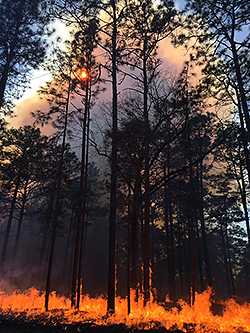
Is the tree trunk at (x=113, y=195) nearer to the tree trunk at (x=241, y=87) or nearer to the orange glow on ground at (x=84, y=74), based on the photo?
the orange glow on ground at (x=84, y=74)

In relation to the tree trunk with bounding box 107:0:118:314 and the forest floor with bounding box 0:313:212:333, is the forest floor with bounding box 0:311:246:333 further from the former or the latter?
the tree trunk with bounding box 107:0:118:314

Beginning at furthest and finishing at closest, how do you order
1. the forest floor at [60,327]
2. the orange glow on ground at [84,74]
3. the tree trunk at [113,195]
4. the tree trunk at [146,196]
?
the orange glow on ground at [84,74] < the tree trunk at [146,196] < the tree trunk at [113,195] < the forest floor at [60,327]

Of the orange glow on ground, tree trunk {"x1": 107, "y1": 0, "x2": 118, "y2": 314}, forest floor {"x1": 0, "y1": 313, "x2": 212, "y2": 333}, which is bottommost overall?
forest floor {"x1": 0, "y1": 313, "x2": 212, "y2": 333}

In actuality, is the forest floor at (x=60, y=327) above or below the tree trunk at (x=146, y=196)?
below

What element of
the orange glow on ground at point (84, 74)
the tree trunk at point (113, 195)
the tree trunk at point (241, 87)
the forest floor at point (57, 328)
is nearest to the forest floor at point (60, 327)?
the forest floor at point (57, 328)

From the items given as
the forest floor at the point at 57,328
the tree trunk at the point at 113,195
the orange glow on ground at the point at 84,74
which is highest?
the orange glow on ground at the point at 84,74

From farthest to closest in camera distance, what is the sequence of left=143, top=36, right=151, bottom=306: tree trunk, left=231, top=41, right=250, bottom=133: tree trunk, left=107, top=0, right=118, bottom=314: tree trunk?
left=143, top=36, right=151, bottom=306: tree trunk < left=107, top=0, right=118, bottom=314: tree trunk < left=231, top=41, right=250, bottom=133: tree trunk

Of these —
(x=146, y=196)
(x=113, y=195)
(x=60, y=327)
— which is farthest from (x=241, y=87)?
(x=60, y=327)

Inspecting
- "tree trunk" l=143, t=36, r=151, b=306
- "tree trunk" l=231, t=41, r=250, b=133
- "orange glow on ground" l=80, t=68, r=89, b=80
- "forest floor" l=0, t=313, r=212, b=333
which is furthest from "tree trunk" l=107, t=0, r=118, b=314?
"tree trunk" l=231, t=41, r=250, b=133

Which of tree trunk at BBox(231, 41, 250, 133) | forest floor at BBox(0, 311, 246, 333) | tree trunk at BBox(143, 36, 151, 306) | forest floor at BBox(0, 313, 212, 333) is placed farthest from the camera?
tree trunk at BBox(143, 36, 151, 306)

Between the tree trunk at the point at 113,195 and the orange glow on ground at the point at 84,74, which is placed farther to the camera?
the orange glow on ground at the point at 84,74

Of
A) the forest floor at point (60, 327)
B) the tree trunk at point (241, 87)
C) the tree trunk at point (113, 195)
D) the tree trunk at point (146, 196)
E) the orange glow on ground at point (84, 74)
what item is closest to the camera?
the forest floor at point (60, 327)

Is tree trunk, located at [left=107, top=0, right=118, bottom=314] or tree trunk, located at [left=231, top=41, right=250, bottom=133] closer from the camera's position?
tree trunk, located at [left=231, top=41, right=250, bottom=133]

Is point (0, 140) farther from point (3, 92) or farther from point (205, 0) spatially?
point (205, 0)
